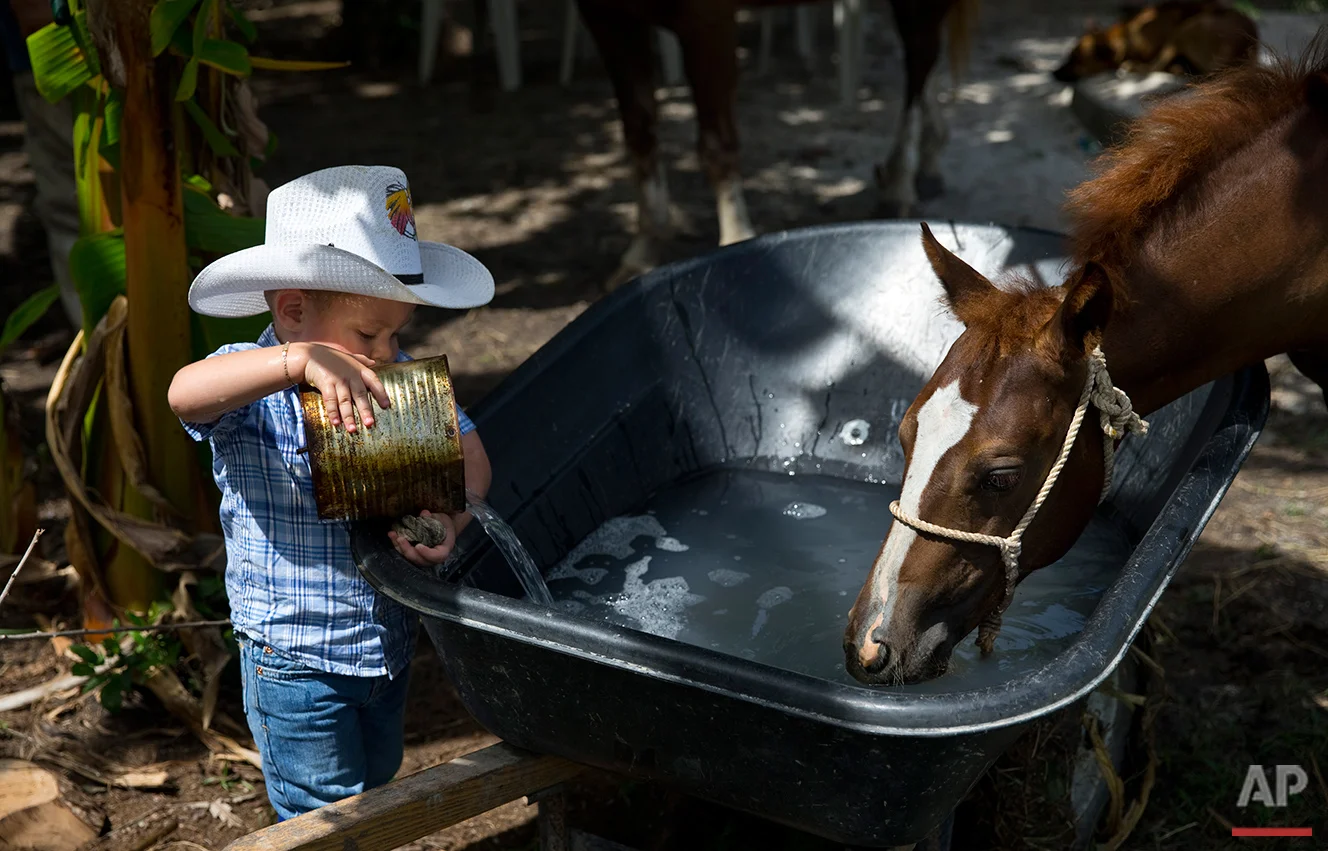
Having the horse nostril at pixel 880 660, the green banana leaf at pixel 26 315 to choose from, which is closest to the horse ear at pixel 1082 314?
the horse nostril at pixel 880 660

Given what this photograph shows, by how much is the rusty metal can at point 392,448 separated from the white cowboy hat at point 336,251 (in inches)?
4.8

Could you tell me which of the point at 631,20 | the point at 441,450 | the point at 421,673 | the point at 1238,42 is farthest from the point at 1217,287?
the point at 1238,42

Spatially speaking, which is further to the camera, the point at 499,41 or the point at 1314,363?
the point at 499,41

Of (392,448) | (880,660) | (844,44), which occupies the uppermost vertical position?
(392,448)

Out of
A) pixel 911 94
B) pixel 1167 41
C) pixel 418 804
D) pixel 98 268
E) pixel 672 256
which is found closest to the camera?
pixel 418 804

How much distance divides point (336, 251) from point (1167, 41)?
6.31 m

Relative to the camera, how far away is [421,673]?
2859mm

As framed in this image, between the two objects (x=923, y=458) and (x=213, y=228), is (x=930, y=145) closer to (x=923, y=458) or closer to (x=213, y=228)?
(x=213, y=228)

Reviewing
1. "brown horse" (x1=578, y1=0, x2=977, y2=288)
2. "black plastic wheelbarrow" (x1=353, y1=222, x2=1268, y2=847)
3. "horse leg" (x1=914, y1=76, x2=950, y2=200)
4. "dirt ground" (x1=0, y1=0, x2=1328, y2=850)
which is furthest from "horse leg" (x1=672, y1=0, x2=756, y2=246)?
"black plastic wheelbarrow" (x1=353, y1=222, x2=1268, y2=847)

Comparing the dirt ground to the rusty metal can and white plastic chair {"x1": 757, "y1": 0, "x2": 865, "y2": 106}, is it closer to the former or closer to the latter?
white plastic chair {"x1": 757, "y1": 0, "x2": 865, "y2": 106}

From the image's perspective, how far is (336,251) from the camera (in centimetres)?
163

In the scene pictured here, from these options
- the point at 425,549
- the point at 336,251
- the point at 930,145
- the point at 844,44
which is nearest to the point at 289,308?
the point at 336,251

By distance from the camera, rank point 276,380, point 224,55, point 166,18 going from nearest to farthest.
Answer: point 276,380, point 166,18, point 224,55

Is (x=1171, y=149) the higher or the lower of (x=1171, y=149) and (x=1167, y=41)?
the higher
